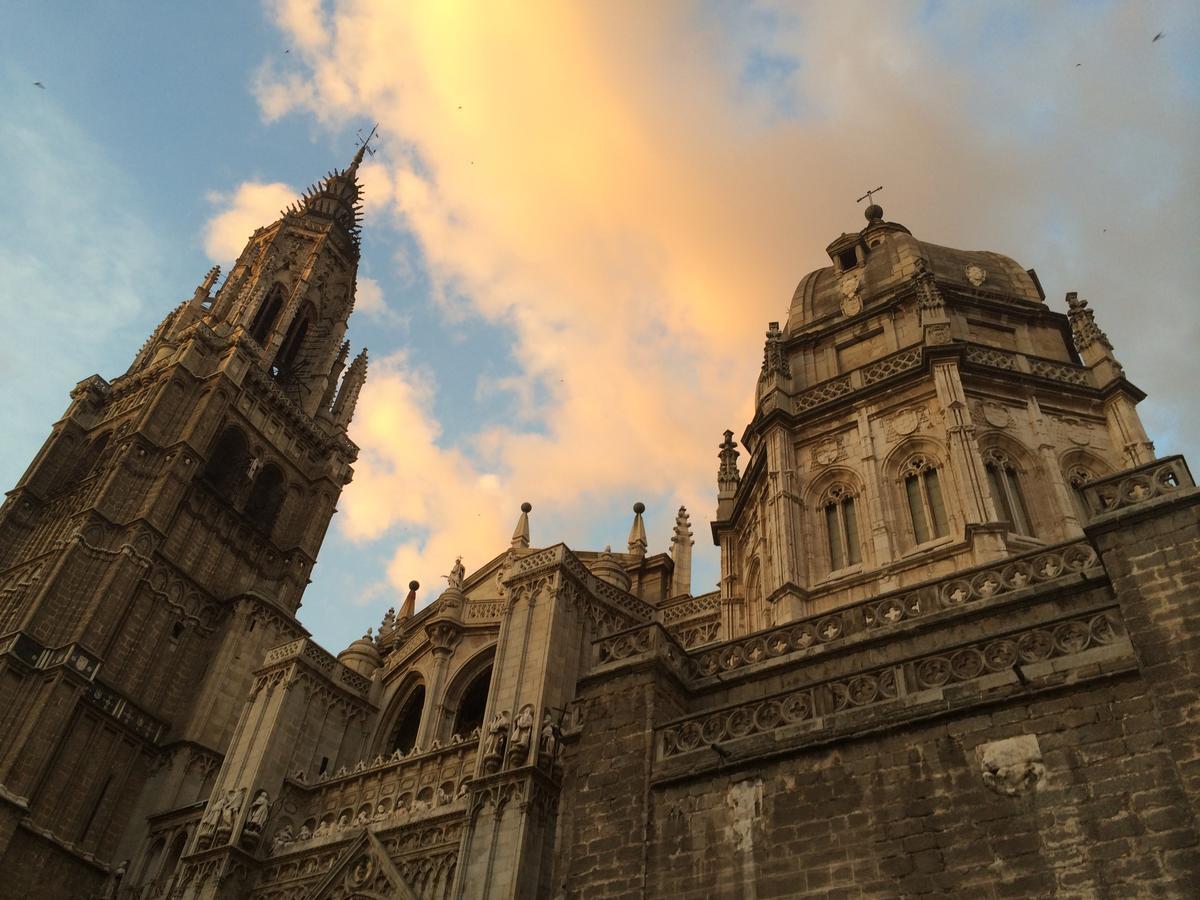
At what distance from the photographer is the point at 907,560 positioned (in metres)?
18.3

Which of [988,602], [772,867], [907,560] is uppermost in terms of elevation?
[907,560]

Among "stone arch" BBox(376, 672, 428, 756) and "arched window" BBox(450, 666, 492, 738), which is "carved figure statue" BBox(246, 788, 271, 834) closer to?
"stone arch" BBox(376, 672, 428, 756)

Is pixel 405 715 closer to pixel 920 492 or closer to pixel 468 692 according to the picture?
pixel 468 692

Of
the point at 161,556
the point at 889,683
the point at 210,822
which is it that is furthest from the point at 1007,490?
the point at 161,556

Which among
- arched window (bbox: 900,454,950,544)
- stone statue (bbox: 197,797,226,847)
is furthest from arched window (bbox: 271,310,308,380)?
arched window (bbox: 900,454,950,544)

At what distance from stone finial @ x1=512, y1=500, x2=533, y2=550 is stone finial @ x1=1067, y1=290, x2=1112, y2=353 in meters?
15.8

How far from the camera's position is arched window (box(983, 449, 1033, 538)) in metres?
18.4

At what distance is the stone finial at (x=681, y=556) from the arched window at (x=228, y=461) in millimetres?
18972

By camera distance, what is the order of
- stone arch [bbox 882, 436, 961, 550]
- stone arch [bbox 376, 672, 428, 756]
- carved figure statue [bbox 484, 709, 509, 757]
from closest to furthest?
Result: 1. carved figure statue [bbox 484, 709, 509, 757]
2. stone arch [bbox 882, 436, 961, 550]
3. stone arch [bbox 376, 672, 428, 756]

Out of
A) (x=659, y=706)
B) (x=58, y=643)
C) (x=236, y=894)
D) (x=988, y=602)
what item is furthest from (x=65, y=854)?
(x=988, y=602)

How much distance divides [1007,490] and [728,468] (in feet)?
27.4

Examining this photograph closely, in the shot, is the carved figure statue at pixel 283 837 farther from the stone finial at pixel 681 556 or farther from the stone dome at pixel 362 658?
the stone finial at pixel 681 556

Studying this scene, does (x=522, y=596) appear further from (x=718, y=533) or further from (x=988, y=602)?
(x=988, y=602)

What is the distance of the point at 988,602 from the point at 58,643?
89.8ft
